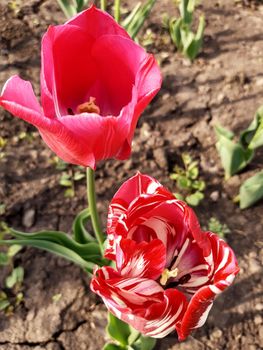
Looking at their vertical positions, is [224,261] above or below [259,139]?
above

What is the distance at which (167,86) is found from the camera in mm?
2348

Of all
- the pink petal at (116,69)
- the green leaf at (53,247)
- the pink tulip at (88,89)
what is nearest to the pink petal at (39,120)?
the pink tulip at (88,89)

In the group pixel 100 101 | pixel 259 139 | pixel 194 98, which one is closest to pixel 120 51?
pixel 100 101

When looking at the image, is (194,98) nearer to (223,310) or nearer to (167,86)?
(167,86)

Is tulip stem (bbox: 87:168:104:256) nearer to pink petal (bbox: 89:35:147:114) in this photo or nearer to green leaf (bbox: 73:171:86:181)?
pink petal (bbox: 89:35:147:114)

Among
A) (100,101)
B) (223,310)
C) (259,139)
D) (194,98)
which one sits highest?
(100,101)

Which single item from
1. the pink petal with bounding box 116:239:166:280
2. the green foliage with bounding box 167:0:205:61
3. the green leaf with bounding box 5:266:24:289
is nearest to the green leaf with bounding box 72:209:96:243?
the green leaf with bounding box 5:266:24:289

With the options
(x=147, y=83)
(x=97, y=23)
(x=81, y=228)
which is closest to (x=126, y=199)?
(x=147, y=83)

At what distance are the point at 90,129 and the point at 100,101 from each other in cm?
27

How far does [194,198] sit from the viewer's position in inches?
75.6

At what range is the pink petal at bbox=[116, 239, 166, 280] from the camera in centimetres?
91

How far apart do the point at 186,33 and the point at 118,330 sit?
4.63 ft

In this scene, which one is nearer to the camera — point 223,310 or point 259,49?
point 223,310

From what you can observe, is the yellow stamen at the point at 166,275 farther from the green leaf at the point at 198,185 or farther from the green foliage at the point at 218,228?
the green leaf at the point at 198,185
